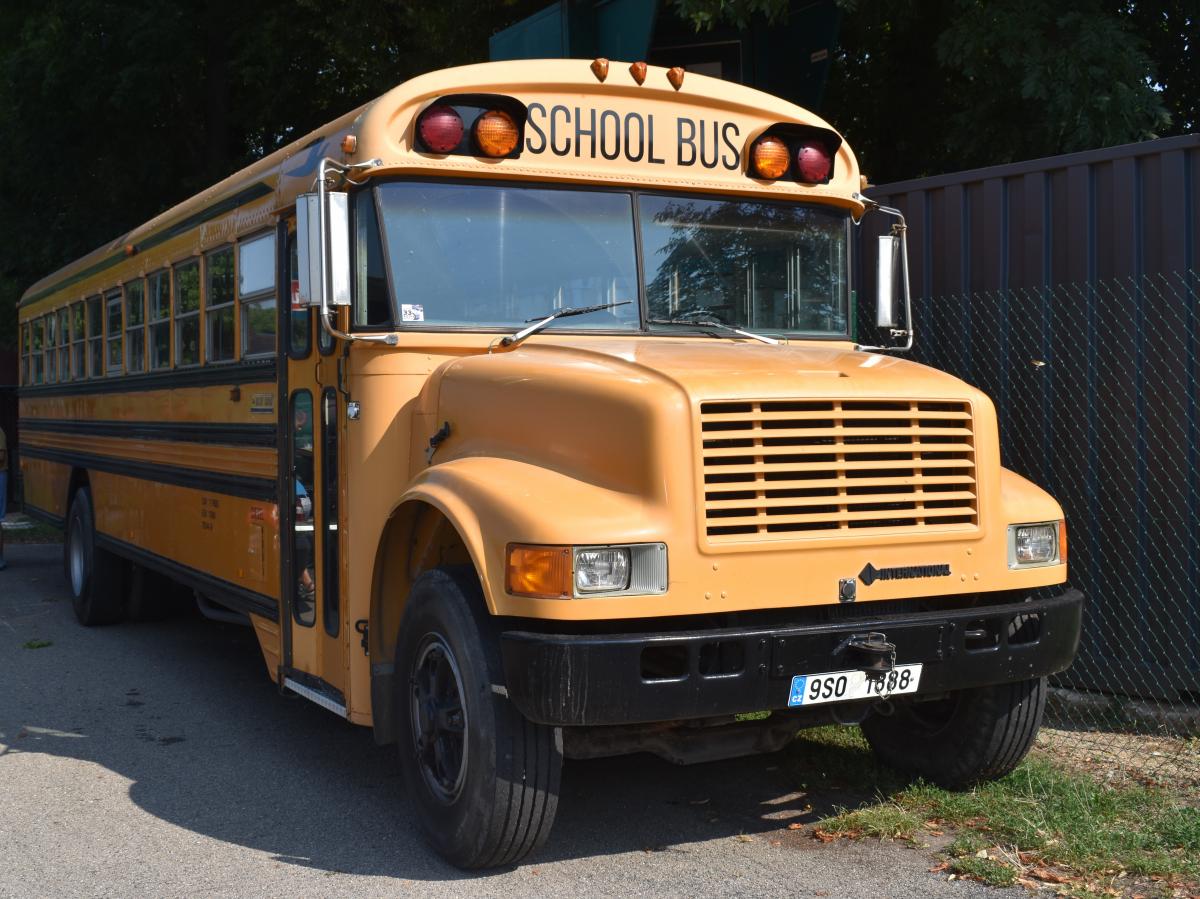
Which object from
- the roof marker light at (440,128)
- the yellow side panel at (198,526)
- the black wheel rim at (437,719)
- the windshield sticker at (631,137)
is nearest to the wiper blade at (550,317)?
the windshield sticker at (631,137)

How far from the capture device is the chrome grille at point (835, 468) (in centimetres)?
403

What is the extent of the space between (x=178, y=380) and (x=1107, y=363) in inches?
184

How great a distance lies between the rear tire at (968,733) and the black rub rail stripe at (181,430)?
9.20ft

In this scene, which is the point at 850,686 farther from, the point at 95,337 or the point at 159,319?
the point at 95,337

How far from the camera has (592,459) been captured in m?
4.17

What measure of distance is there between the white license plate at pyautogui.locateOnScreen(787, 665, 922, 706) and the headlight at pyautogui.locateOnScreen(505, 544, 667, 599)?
554 mm

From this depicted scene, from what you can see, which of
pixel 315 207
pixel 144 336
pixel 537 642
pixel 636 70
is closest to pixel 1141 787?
pixel 537 642

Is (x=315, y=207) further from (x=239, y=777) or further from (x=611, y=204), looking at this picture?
(x=239, y=777)

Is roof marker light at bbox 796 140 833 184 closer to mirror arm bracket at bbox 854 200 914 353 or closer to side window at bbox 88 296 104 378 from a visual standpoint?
mirror arm bracket at bbox 854 200 914 353

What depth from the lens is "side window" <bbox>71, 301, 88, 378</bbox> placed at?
9578mm

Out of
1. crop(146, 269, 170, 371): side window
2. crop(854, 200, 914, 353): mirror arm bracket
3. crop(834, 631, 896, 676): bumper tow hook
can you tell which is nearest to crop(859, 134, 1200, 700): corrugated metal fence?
crop(854, 200, 914, 353): mirror arm bracket

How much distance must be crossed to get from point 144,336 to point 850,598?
5.17m

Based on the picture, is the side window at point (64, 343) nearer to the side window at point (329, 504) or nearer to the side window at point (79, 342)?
the side window at point (79, 342)

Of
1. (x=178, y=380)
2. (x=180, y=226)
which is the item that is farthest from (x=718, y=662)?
(x=180, y=226)
